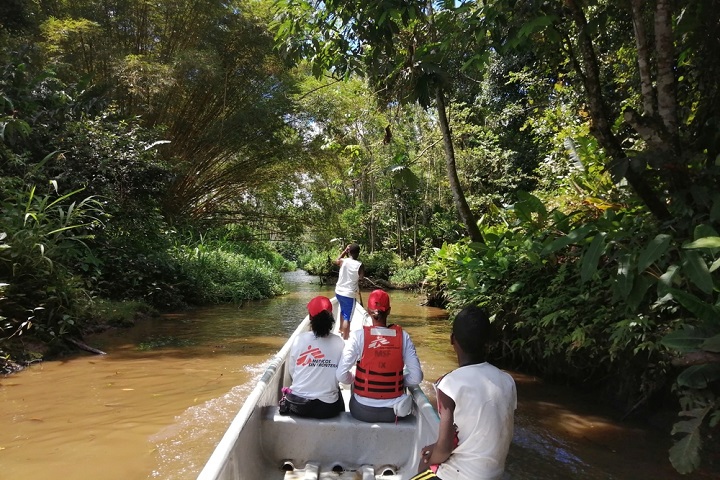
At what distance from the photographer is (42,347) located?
618cm

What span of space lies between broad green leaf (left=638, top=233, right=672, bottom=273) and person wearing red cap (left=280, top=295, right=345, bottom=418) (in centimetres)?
211

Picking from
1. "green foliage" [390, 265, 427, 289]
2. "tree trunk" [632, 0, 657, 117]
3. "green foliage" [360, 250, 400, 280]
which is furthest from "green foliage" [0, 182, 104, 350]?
"green foliage" [360, 250, 400, 280]

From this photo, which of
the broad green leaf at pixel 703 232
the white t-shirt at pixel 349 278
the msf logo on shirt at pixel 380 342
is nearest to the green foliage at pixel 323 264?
the white t-shirt at pixel 349 278

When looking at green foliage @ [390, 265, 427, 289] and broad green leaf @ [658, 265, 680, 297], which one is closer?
broad green leaf @ [658, 265, 680, 297]

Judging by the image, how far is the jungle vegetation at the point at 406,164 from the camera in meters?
4.00

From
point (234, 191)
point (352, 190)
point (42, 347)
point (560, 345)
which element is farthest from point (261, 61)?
point (352, 190)

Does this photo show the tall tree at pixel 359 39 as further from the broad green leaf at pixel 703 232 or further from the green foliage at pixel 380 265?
the green foliage at pixel 380 265

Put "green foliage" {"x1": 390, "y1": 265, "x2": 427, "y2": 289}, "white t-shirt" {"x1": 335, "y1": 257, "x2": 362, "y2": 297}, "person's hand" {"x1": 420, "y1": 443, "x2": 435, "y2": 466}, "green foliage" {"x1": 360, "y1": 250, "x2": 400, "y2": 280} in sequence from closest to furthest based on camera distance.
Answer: "person's hand" {"x1": 420, "y1": 443, "x2": 435, "y2": 466} < "white t-shirt" {"x1": 335, "y1": 257, "x2": 362, "y2": 297} < "green foliage" {"x1": 390, "y1": 265, "x2": 427, "y2": 289} < "green foliage" {"x1": 360, "y1": 250, "x2": 400, "y2": 280}

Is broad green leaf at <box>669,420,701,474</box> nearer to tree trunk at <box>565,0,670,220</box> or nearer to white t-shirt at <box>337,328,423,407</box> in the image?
white t-shirt at <box>337,328,423,407</box>

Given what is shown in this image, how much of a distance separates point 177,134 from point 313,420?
12.7 meters

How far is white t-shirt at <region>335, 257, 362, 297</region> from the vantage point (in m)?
6.47

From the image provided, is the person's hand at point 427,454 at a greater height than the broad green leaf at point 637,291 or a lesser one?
lesser

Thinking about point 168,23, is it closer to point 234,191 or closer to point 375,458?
point 234,191

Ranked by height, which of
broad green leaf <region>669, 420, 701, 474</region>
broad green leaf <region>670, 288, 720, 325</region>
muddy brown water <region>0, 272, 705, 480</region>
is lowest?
muddy brown water <region>0, 272, 705, 480</region>
